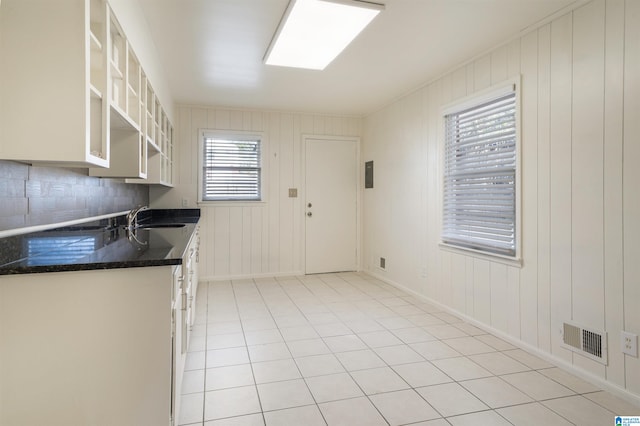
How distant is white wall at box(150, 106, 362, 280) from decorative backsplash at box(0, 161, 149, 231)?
6.27ft

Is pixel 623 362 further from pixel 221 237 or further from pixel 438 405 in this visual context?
pixel 221 237

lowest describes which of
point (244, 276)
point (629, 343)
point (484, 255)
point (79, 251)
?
point (244, 276)

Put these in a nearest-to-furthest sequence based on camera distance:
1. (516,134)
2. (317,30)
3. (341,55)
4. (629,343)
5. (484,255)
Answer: (629,343), (317,30), (516,134), (484,255), (341,55)

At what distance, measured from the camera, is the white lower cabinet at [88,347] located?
135cm

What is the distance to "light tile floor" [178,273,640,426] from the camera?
1.92m

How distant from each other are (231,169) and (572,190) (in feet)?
13.3

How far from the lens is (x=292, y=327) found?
3.22 metres

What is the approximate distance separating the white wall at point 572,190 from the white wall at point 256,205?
239 cm

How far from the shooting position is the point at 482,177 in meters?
3.19

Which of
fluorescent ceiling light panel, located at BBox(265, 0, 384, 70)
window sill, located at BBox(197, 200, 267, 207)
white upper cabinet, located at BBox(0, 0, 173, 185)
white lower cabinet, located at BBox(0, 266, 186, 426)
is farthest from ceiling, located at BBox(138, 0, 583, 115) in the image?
white lower cabinet, located at BBox(0, 266, 186, 426)

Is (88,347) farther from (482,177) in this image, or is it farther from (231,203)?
(231,203)

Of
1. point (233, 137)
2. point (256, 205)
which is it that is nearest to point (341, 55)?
point (233, 137)

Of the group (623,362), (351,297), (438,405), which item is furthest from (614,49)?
(351,297)

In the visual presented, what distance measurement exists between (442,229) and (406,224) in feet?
2.31
